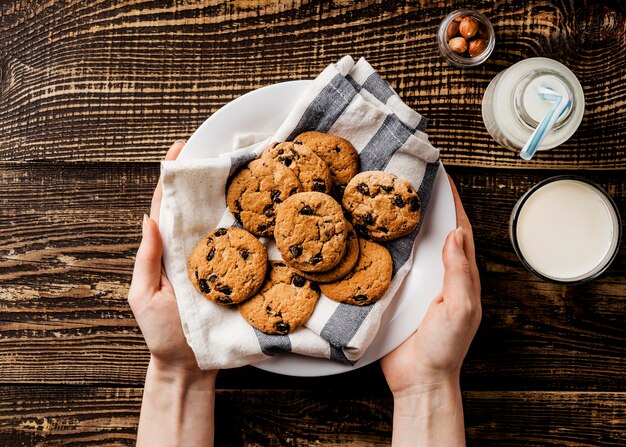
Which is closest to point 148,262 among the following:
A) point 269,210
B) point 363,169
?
point 269,210

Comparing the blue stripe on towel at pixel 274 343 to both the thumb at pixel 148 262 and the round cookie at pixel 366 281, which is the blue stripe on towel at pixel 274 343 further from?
the thumb at pixel 148 262

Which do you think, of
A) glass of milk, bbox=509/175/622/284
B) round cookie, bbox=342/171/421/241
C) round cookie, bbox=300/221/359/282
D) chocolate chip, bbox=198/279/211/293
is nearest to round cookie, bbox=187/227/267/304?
chocolate chip, bbox=198/279/211/293

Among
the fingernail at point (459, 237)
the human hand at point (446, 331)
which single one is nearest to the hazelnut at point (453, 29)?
the human hand at point (446, 331)

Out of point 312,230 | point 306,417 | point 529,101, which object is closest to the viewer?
point 312,230

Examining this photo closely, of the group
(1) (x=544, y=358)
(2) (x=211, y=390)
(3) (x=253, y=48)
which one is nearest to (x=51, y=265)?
(2) (x=211, y=390)

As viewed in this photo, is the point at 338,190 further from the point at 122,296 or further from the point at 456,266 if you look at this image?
the point at 122,296

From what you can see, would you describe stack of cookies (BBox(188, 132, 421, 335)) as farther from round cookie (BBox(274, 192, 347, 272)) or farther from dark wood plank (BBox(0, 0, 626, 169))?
dark wood plank (BBox(0, 0, 626, 169))
